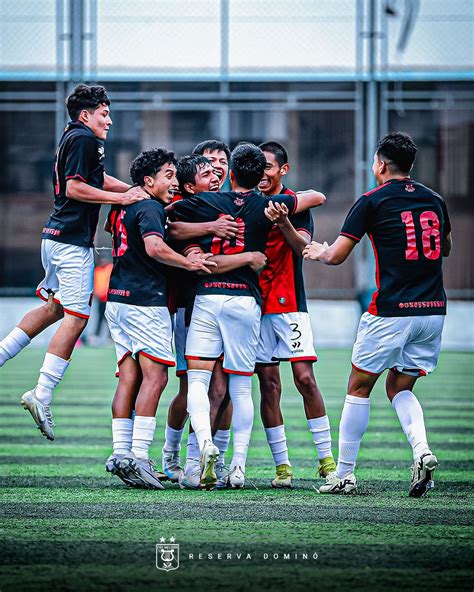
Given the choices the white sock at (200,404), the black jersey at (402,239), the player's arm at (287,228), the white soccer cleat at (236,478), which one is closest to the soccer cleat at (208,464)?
the white sock at (200,404)

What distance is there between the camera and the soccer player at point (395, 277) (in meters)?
6.11

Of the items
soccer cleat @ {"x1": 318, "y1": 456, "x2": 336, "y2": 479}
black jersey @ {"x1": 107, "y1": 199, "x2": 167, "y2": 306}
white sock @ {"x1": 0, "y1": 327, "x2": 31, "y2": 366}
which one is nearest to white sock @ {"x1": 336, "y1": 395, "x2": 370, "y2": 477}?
soccer cleat @ {"x1": 318, "y1": 456, "x2": 336, "y2": 479}

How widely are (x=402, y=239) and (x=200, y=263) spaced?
114 centimetres

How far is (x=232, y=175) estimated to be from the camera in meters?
6.57

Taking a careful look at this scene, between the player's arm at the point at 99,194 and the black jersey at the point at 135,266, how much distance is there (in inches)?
2.0

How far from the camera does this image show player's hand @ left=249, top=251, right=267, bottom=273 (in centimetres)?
646

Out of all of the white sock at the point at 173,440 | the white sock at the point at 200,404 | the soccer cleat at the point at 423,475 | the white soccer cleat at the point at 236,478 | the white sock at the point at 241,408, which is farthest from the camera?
the white sock at the point at 173,440

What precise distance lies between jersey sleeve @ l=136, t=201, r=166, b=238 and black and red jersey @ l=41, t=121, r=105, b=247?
612 millimetres

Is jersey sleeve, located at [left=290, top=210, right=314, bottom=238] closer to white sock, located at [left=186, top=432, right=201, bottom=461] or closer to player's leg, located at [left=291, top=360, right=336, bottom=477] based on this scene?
player's leg, located at [left=291, top=360, right=336, bottom=477]

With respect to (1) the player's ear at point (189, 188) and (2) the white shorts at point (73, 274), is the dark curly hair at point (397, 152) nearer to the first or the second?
(1) the player's ear at point (189, 188)

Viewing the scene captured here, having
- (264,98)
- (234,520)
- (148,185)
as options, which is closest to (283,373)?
(264,98)

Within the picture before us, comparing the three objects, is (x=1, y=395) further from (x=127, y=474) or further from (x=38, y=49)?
(x=38, y=49)

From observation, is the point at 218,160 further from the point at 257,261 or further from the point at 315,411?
the point at 315,411

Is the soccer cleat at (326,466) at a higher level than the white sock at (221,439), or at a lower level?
lower
